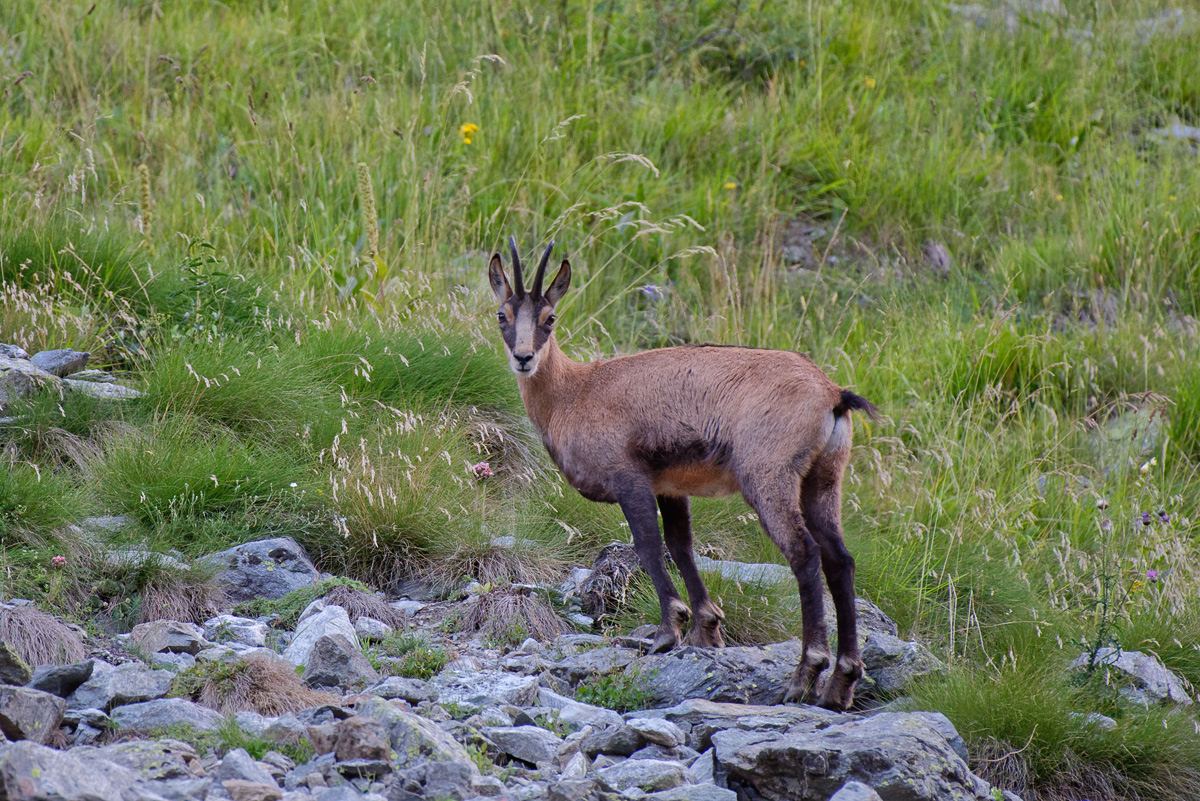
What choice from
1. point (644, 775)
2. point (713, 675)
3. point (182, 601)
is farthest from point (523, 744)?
point (182, 601)

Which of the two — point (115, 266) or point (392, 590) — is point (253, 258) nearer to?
point (115, 266)

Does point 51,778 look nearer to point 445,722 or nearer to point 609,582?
point 445,722

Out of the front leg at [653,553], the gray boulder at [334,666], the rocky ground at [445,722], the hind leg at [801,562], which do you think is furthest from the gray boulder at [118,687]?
the hind leg at [801,562]

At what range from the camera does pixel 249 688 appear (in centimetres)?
390

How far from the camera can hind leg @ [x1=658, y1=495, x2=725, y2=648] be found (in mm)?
4785

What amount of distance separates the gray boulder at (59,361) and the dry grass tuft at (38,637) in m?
2.12

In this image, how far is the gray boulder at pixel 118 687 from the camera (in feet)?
12.2

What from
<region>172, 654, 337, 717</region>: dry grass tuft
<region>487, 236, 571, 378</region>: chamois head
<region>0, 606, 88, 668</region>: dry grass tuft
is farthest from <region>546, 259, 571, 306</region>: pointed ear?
<region>0, 606, 88, 668</region>: dry grass tuft

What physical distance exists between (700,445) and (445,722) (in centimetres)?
159

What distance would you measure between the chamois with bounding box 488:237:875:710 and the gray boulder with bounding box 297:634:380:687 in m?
1.23

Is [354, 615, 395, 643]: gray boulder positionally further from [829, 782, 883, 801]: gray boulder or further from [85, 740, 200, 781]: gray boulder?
[829, 782, 883, 801]: gray boulder

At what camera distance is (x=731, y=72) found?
11078mm

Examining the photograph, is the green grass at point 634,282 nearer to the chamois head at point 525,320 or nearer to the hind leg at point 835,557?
the hind leg at point 835,557

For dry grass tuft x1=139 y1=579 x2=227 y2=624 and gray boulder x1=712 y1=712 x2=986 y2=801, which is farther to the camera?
dry grass tuft x1=139 y1=579 x2=227 y2=624
